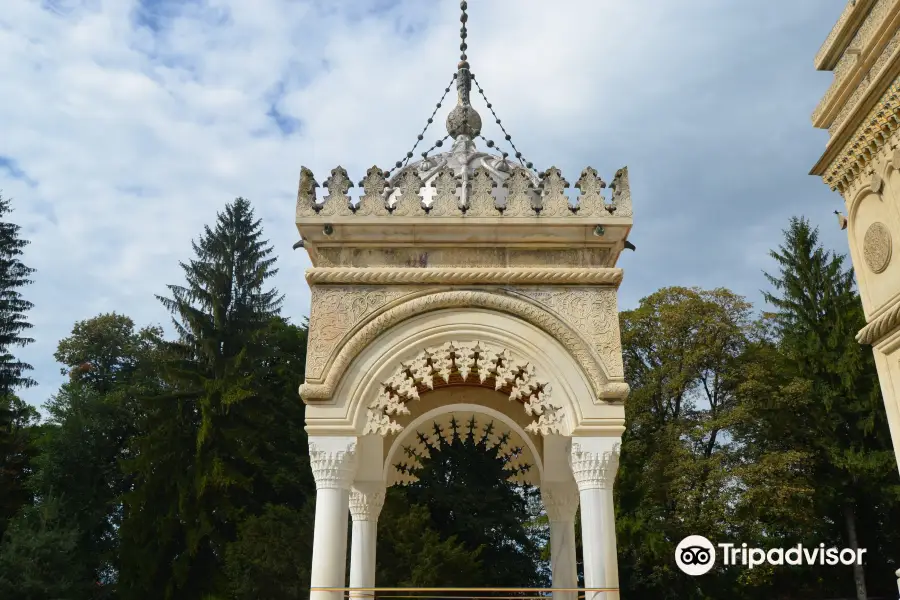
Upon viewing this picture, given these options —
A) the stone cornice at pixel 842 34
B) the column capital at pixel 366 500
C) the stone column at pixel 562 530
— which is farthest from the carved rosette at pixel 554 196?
the stone cornice at pixel 842 34

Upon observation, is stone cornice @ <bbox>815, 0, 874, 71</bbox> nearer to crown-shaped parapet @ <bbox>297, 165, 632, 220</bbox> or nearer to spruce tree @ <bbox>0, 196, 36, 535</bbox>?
crown-shaped parapet @ <bbox>297, 165, 632, 220</bbox>

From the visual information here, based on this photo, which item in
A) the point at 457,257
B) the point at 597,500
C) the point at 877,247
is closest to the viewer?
the point at 597,500

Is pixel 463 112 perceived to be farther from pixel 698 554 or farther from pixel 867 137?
pixel 698 554

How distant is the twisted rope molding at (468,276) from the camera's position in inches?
248

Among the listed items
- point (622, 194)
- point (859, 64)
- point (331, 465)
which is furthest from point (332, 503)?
point (859, 64)

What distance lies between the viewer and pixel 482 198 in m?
6.50

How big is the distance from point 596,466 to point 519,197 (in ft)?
7.96

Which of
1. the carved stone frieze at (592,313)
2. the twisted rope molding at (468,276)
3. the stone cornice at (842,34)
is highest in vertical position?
the stone cornice at (842,34)

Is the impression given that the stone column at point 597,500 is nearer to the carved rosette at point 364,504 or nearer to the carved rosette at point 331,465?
the carved rosette at point 331,465

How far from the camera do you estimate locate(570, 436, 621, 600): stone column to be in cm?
561

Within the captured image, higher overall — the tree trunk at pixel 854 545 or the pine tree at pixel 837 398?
the pine tree at pixel 837 398

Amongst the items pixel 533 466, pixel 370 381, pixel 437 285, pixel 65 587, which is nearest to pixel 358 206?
pixel 437 285

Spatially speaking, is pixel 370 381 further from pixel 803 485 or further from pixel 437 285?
pixel 803 485

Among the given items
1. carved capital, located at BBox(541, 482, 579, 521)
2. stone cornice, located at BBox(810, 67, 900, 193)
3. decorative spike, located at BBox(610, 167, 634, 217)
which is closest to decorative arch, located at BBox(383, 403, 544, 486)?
carved capital, located at BBox(541, 482, 579, 521)
